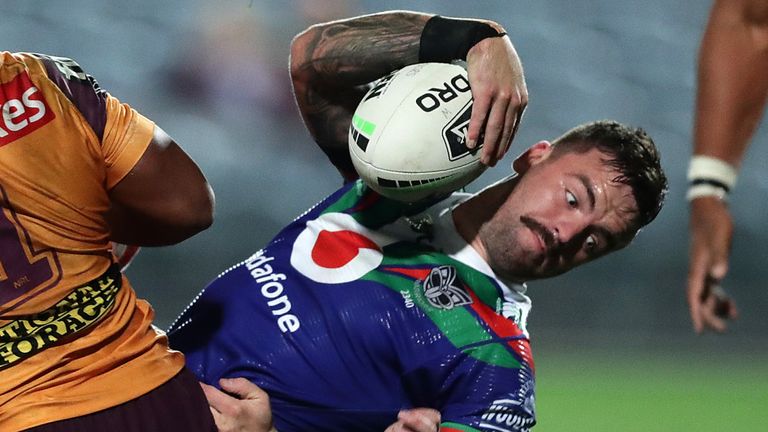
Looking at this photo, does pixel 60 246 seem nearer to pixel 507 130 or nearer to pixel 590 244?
pixel 507 130

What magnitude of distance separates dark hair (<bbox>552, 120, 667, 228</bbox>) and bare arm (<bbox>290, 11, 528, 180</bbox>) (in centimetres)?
42

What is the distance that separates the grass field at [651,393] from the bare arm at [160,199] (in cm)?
256

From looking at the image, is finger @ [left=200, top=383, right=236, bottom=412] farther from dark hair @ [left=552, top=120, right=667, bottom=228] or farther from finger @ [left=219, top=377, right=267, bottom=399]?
dark hair @ [left=552, top=120, right=667, bottom=228]

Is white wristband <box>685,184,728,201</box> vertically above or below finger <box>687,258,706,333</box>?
above

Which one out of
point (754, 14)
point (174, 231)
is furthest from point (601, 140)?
point (174, 231)

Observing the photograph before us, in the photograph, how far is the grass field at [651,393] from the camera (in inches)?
171

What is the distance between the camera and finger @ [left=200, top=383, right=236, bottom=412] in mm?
2096

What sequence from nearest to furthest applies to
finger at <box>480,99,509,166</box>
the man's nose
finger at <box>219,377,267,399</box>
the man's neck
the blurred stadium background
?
finger at <box>480,99,509,166</box>, finger at <box>219,377,267,399</box>, the man's nose, the man's neck, the blurred stadium background

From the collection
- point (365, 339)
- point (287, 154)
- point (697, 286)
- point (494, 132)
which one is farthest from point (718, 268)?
point (287, 154)

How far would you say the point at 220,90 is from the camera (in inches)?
229

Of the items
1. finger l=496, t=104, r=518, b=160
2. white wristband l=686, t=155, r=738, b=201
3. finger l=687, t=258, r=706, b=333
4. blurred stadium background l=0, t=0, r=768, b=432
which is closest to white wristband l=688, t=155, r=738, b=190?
white wristband l=686, t=155, r=738, b=201

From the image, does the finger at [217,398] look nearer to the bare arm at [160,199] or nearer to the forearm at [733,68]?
the bare arm at [160,199]

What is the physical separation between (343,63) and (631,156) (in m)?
0.64

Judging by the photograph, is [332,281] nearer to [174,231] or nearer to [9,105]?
[174,231]
